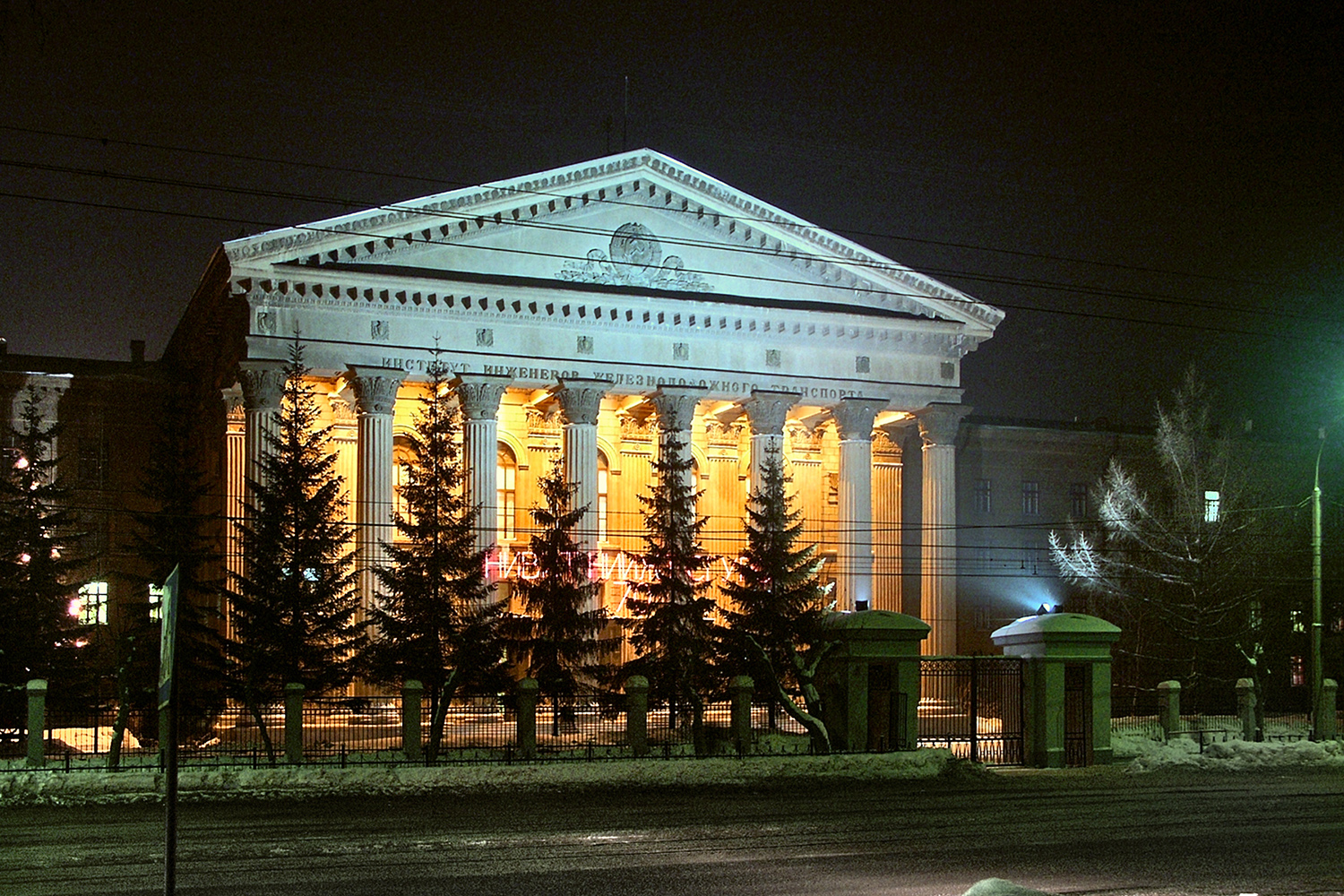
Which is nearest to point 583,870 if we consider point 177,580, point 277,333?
point 177,580

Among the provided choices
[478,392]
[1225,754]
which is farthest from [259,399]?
[1225,754]

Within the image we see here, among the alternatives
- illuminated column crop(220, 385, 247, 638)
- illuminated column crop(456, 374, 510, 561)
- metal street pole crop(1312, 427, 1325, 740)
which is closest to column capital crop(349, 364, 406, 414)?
illuminated column crop(456, 374, 510, 561)

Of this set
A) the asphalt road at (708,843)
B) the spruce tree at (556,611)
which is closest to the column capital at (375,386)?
the spruce tree at (556,611)

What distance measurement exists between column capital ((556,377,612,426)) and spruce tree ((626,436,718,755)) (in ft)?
28.8

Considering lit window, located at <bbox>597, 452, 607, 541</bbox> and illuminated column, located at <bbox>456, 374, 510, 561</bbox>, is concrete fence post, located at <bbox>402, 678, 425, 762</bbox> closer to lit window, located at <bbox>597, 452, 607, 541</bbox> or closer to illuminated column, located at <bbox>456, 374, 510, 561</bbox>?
illuminated column, located at <bbox>456, 374, 510, 561</bbox>

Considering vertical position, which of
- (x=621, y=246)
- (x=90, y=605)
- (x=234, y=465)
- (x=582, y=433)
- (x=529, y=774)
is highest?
(x=621, y=246)

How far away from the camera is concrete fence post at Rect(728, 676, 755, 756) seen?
2827 centimetres

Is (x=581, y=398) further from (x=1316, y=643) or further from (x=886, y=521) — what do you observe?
(x=1316, y=643)

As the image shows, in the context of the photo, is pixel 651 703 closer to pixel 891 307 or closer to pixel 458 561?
pixel 458 561

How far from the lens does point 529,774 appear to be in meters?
24.2

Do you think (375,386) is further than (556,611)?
Yes

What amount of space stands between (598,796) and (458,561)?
1067 centimetres

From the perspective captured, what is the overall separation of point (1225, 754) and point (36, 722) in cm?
2052

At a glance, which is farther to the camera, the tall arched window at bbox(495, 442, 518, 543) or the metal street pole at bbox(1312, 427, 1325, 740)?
the tall arched window at bbox(495, 442, 518, 543)
